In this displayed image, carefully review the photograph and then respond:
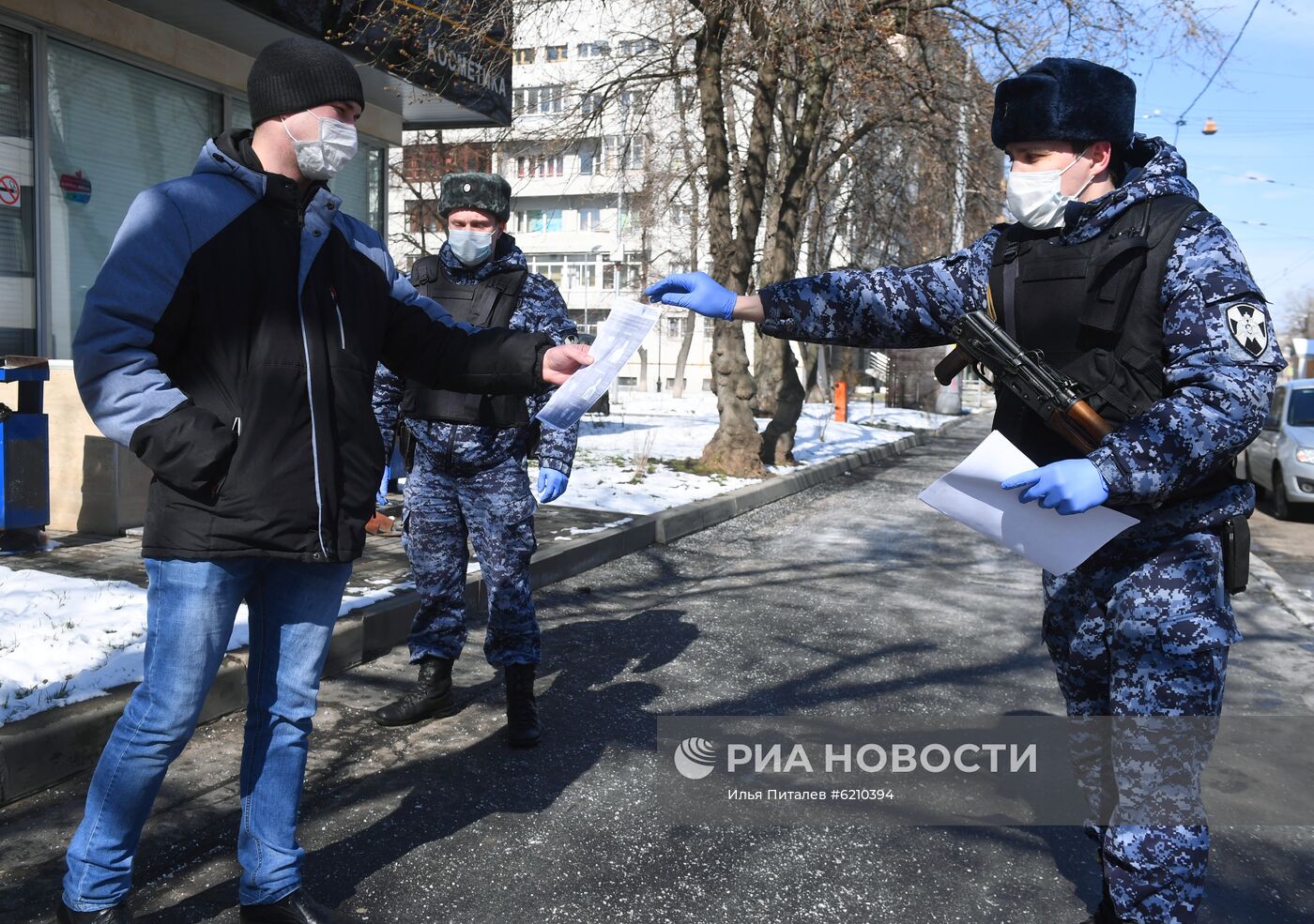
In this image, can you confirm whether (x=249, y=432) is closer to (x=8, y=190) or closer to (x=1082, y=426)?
(x=1082, y=426)

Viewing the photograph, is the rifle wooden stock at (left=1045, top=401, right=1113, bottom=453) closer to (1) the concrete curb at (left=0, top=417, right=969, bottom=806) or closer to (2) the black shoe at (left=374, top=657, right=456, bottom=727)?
(1) the concrete curb at (left=0, top=417, right=969, bottom=806)

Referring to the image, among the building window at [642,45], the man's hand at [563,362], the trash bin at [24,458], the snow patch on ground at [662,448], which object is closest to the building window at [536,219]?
the snow patch on ground at [662,448]

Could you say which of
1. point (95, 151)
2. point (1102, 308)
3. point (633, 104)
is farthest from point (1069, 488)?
point (633, 104)

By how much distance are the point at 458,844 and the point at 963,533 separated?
8.23 m

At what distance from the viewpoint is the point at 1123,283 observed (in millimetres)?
2529

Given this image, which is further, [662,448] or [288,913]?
[662,448]

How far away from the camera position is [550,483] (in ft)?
14.8

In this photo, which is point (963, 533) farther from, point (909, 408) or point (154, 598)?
point (909, 408)

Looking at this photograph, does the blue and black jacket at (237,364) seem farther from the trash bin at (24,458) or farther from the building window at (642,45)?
the building window at (642,45)

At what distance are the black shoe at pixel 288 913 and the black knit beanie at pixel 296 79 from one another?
1.91 metres

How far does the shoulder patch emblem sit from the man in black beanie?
2008 mm

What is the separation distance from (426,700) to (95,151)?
7.16 m

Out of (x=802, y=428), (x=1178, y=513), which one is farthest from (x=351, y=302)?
(x=802, y=428)

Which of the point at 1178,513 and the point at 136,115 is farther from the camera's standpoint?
the point at 136,115
